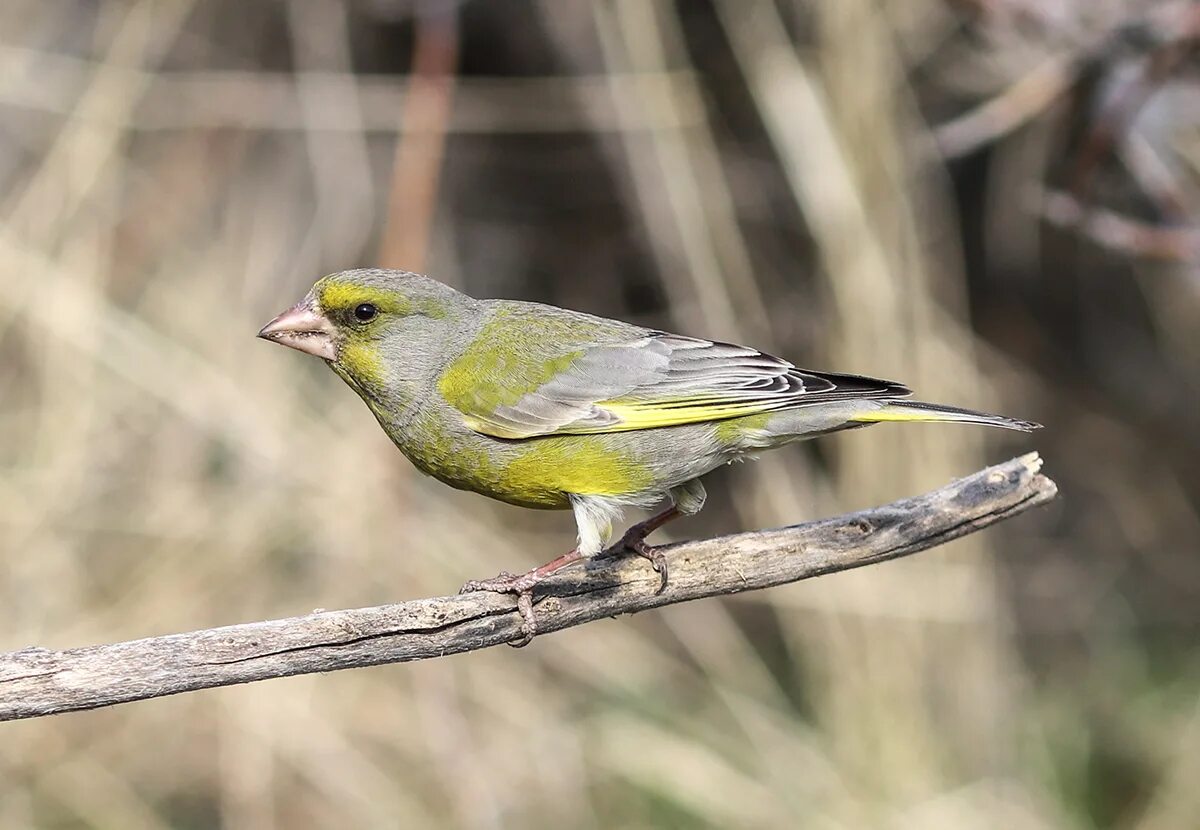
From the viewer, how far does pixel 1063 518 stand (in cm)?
941

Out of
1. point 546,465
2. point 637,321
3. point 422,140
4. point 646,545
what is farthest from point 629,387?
point 637,321

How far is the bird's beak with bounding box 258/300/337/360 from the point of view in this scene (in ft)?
14.6

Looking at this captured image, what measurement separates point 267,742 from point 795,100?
435 cm

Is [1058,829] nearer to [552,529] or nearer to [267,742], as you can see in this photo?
[552,529]

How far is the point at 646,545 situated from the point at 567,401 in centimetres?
52

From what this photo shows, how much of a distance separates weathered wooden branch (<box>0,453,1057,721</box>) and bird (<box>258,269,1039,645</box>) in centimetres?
14

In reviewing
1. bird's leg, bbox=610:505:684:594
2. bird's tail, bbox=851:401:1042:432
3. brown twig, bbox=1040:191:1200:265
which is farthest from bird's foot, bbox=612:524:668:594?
brown twig, bbox=1040:191:1200:265

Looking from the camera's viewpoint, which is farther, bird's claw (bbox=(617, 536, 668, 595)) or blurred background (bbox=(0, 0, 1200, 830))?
blurred background (bbox=(0, 0, 1200, 830))

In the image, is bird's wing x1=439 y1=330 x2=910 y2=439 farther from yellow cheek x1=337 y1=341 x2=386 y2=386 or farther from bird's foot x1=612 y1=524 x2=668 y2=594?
bird's foot x1=612 y1=524 x2=668 y2=594

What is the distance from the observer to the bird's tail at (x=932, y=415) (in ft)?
13.0

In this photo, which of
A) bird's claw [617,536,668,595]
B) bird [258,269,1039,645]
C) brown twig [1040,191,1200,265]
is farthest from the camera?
brown twig [1040,191,1200,265]

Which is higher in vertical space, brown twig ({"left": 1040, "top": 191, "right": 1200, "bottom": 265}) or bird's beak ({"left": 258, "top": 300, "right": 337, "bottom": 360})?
brown twig ({"left": 1040, "top": 191, "right": 1200, "bottom": 265})

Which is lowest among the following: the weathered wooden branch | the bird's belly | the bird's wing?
the weathered wooden branch

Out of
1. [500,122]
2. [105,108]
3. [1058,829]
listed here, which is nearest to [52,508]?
[105,108]
